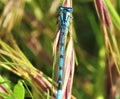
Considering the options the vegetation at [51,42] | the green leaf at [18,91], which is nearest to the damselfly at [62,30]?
the green leaf at [18,91]

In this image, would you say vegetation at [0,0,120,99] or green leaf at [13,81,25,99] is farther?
vegetation at [0,0,120,99]

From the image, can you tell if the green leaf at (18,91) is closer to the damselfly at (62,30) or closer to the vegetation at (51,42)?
the damselfly at (62,30)

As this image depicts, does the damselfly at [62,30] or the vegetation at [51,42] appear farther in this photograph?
the vegetation at [51,42]

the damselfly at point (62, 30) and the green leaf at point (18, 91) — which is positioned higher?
the damselfly at point (62, 30)

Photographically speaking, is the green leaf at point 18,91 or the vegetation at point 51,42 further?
the vegetation at point 51,42

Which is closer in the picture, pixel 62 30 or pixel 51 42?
pixel 62 30

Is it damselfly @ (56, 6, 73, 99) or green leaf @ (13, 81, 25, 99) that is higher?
damselfly @ (56, 6, 73, 99)

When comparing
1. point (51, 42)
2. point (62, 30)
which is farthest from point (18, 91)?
point (51, 42)

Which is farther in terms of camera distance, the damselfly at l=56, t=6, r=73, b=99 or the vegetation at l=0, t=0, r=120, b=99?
the vegetation at l=0, t=0, r=120, b=99

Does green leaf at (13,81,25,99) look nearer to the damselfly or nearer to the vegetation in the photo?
the damselfly

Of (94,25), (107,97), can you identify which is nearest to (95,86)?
(107,97)

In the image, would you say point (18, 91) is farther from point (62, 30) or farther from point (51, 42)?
point (51, 42)

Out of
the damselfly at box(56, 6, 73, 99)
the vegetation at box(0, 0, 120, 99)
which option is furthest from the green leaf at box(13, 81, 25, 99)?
the vegetation at box(0, 0, 120, 99)
